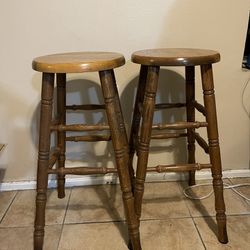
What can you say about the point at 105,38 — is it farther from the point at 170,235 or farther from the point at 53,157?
the point at 170,235

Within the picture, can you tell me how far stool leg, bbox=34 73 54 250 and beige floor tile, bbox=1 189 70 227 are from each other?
187 mm

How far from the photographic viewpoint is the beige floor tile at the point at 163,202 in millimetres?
1171

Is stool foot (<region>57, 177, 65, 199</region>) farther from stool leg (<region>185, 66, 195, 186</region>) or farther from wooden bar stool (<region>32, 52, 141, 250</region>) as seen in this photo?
stool leg (<region>185, 66, 195, 186</region>)

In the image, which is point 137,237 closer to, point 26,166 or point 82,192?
point 82,192

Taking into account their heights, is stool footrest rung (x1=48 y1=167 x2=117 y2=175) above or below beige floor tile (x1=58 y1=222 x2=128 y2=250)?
above

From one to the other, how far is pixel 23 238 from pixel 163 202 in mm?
573

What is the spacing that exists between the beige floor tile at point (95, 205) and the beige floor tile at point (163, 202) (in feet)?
0.38

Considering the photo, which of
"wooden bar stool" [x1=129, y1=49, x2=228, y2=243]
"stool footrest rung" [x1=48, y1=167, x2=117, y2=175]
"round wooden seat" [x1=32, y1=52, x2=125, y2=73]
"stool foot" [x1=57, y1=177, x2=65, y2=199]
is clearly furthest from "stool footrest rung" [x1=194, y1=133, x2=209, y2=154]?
"stool foot" [x1=57, y1=177, x2=65, y2=199]

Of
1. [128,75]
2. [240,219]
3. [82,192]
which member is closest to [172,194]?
[240,219]

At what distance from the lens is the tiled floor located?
40.3 inches

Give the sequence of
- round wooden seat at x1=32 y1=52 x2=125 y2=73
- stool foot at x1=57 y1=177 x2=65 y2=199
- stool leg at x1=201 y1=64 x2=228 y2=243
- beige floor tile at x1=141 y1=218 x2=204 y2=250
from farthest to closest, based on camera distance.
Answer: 1. stool foot at x1=57 y1=177 x2=65 y2=199
2. beige floor tile at x1=141 y1=218 x2=204 y2=250
3. stool leg at x1=201 y1=64 x2=228 y2=243
4. round wooden seat at x1=32 y1=52 x2=125 y2=73

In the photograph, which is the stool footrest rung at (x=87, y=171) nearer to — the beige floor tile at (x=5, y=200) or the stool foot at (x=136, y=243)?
the stool foot at (x=136, y=243)

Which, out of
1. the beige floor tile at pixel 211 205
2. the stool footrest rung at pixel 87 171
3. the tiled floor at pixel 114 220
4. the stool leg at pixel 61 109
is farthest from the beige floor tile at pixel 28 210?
the beige floor tile at pixel 211 205

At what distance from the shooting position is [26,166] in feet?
4.44
